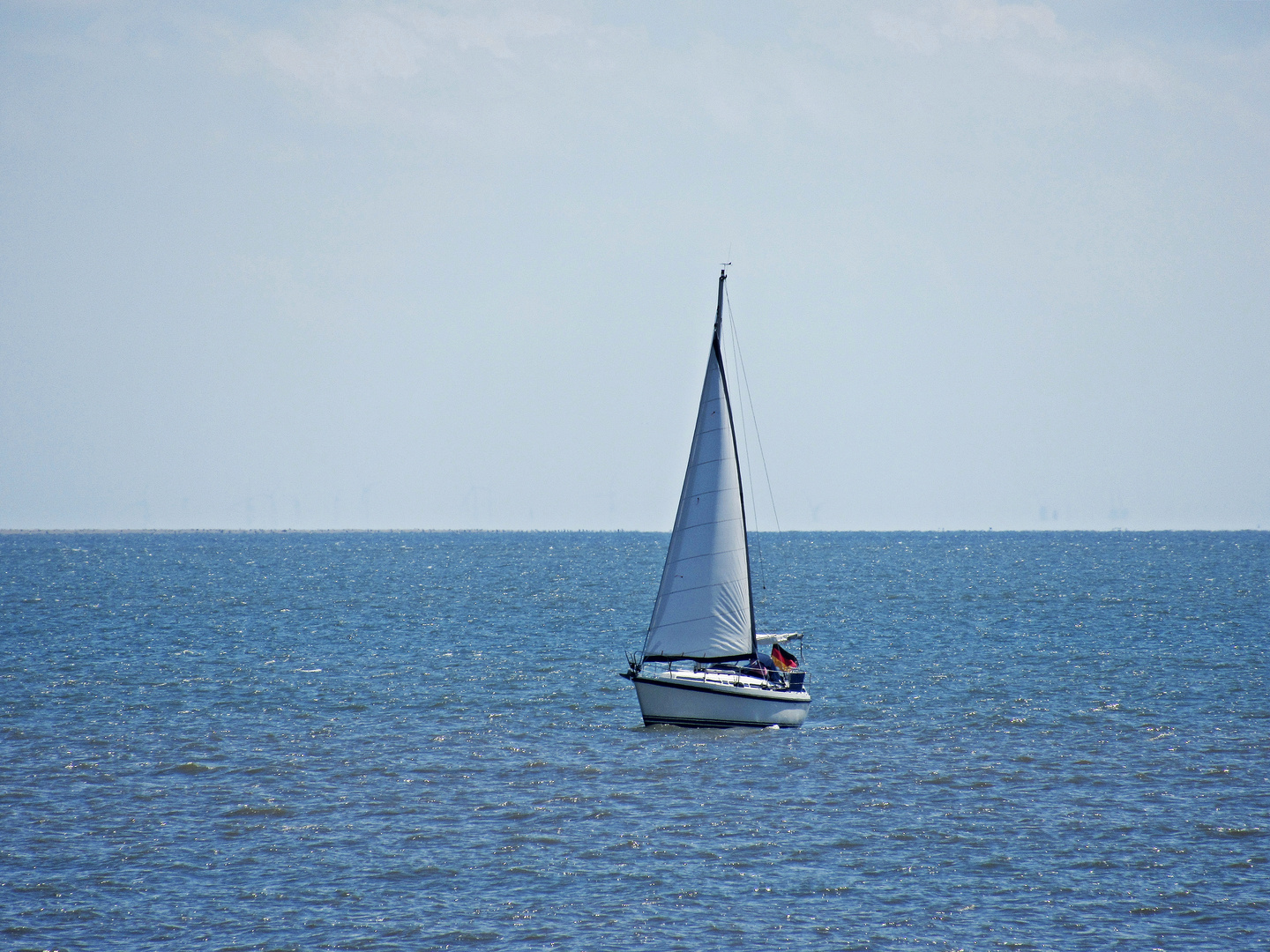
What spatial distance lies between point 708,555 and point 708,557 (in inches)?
2.3

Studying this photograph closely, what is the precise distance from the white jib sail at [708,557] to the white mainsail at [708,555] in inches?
1.0

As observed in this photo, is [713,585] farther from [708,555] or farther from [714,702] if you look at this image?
[714,702]

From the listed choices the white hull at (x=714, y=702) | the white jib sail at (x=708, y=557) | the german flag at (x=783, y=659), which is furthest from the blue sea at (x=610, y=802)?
the white jib sail at (x=708, y=557)

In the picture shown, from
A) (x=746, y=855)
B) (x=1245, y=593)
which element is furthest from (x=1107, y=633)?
(x=746, y=855)

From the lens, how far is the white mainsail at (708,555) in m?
35.4

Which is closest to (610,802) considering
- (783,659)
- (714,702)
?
(714,702)

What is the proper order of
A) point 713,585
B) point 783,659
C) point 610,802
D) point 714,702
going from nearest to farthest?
point 610,802, point 714,702, point 713,585, point 783,659

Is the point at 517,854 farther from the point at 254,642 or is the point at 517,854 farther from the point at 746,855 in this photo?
the point at 254,642

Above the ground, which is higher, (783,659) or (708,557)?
(708,557)

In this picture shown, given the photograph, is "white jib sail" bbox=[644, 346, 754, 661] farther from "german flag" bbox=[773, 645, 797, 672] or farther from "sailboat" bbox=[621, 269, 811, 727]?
"german flag" bbox=[773, 645, 797, 672]

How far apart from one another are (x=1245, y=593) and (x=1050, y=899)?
87.3 meters

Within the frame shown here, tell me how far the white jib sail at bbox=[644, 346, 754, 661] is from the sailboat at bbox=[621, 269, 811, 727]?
3 cm

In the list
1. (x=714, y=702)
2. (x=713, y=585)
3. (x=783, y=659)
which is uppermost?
(x=713, y=585)

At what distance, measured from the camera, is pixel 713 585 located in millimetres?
35406
